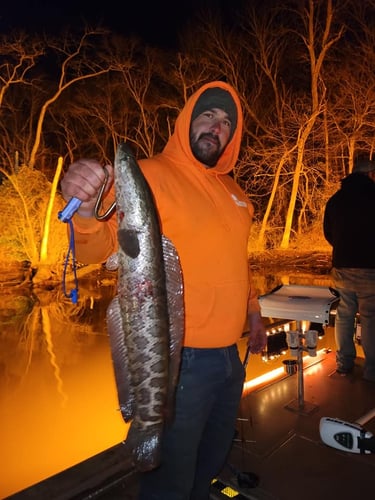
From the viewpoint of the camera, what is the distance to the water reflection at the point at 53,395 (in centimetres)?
430

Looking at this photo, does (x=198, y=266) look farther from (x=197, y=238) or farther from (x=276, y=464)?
(x=276, y=464)

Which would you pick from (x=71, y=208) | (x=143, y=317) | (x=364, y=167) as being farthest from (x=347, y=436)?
(x=364, y=167)

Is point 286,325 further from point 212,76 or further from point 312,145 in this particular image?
point 212,76

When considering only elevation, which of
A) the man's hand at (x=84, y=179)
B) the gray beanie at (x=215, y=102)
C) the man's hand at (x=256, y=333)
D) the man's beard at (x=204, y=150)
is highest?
the gray beanie at (x=215, y=102)

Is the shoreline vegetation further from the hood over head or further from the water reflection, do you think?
the hood over head

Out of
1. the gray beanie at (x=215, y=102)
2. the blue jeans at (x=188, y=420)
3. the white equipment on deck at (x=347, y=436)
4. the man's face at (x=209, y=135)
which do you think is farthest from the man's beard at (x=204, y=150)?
the white equipment on deck at (x=347, y=436)

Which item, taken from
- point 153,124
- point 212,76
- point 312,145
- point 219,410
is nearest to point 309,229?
point 312,145

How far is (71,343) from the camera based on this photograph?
7.74 m

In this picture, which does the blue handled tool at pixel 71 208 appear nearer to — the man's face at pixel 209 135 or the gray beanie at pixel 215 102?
the man's face at pixel 209 135

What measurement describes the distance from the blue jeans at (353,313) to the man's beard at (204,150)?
2944 millimetres

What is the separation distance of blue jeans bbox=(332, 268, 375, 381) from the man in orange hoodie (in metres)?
2.68

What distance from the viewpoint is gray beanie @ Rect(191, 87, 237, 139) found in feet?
7.47

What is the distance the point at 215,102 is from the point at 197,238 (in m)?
0.89

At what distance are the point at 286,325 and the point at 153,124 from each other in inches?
931
